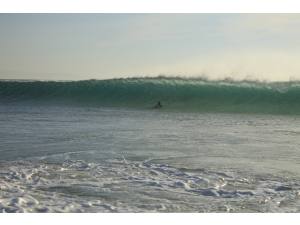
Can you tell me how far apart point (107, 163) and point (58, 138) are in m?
1.56

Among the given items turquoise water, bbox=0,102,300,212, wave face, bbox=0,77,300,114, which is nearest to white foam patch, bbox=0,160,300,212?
→ turquoise water, bbox=0,102,300,212

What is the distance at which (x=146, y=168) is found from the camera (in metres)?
4.22

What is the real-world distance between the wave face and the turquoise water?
3638 millimetres

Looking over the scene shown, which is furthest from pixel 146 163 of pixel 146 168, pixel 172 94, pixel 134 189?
pixel 172 94

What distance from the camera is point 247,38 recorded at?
6.34 m

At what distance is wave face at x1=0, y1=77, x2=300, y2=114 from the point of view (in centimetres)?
1080

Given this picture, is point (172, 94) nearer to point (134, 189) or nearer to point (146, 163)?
point (146, 163)

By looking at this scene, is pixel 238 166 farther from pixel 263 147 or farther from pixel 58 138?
pixel 58 138

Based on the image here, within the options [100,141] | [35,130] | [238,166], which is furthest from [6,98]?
[238,166]

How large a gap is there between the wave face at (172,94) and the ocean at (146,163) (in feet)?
4.77

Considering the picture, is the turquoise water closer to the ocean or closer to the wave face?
the ocean

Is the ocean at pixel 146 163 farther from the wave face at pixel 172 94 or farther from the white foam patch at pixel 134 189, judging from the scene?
the wave face at pixel 172 94

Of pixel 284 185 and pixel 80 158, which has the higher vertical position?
pixel 80 158

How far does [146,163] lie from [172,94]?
27.8 feet
